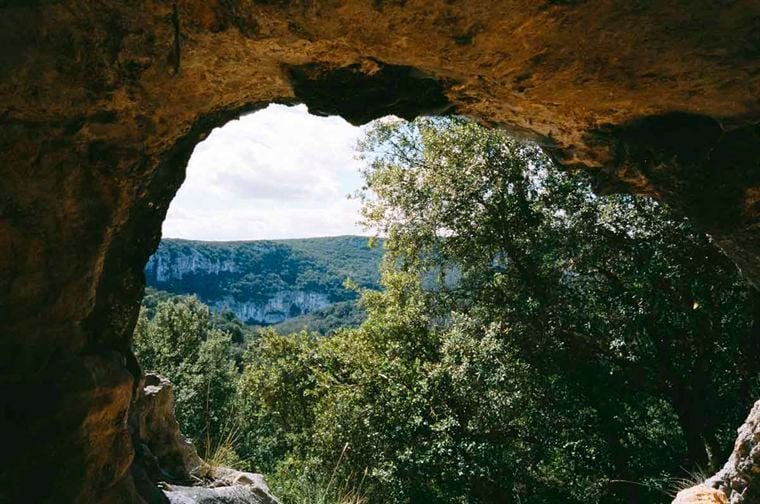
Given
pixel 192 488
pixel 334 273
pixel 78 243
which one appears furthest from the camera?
pixel 334 273

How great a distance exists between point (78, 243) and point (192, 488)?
2.45 meters

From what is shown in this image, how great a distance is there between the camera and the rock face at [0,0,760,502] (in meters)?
2.81

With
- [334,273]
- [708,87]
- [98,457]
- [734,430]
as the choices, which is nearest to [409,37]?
[708,87]

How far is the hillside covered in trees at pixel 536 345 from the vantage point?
28.0ft

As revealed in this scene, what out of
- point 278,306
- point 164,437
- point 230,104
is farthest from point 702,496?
point 278,306

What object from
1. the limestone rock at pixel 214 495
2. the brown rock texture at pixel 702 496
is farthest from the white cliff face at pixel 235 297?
the brown rock texture at pixel 702 496

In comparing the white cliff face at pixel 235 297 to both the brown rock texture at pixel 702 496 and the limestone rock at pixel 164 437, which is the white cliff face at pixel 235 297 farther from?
the brown rock texture at pixel 702 496

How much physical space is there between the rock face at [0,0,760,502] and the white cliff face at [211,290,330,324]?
167840 mm

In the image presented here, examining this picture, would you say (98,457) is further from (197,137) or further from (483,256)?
(483,256)

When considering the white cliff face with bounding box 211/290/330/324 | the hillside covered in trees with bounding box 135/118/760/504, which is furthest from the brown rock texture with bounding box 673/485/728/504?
the white cliff face with bounding box 211/290/330/324

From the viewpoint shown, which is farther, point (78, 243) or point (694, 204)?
point (694, 204)

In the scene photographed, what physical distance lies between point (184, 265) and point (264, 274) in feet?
113

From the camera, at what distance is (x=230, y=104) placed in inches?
168

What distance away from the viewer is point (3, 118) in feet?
10.2
